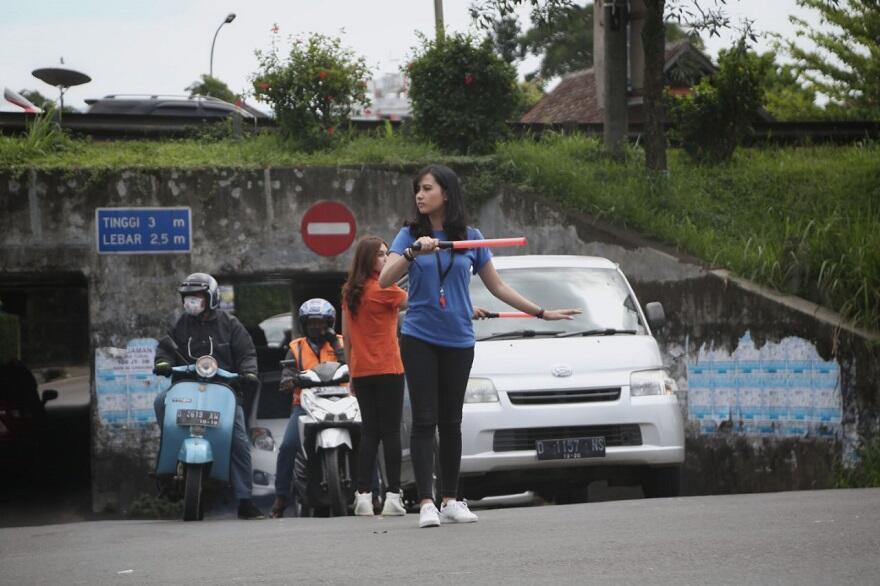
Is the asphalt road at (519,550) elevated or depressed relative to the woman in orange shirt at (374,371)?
depressed

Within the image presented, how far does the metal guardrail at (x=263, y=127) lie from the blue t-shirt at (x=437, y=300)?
10.4 m

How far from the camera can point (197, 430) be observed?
35.5ft

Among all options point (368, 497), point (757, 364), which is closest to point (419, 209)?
point (368, 497)

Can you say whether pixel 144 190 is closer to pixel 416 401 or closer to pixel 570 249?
pixel 570 249

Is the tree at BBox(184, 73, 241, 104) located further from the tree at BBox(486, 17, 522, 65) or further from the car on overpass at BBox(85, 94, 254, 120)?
the tree at BBox(486, 17, 522, 65)

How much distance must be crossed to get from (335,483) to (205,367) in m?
1.28

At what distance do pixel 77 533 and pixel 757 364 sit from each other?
6.88m

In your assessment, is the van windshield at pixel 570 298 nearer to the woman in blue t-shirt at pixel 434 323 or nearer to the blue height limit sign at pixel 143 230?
the woman in blue t-shirt at pixel 434 323

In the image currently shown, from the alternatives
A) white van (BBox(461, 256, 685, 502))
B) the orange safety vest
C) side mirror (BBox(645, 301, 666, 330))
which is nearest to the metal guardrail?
the orange safety vest

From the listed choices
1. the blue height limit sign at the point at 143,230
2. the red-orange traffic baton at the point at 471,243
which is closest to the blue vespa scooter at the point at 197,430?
the red-orange traffic baton at the point at 471,243

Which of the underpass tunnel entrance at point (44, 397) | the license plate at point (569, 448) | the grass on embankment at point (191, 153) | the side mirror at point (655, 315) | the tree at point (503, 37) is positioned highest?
the tree at point (503, 37)

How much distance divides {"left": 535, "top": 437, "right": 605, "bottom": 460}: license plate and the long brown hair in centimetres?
185

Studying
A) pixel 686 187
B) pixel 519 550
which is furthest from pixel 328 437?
pixel 686 187

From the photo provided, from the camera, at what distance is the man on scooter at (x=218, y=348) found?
1113 centimetres
